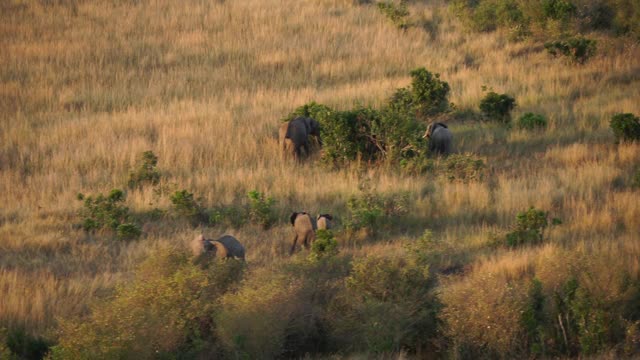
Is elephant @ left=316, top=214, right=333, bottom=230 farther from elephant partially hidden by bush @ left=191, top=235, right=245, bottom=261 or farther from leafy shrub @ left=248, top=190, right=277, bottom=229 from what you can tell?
elephant partially hidden by bush @ left=191, top=235, right=245, bottom=261

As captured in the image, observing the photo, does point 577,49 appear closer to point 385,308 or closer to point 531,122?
point 531,122

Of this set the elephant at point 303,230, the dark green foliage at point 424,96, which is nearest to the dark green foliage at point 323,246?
the elephant at point 303,230

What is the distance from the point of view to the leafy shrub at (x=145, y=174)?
14.0 meters

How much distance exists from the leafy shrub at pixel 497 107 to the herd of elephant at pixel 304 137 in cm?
219

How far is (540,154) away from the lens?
15430 mm

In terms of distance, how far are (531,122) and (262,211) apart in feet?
22.8

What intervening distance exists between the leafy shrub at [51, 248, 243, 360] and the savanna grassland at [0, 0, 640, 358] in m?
0.02

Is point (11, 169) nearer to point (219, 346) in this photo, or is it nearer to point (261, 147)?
point (261, 147)

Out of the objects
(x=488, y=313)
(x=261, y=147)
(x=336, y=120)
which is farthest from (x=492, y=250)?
(x=261, y=147)

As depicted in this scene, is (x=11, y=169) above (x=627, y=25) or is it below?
below

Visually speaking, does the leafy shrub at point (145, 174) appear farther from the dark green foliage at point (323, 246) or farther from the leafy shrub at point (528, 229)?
the leafy shrub at point (528, 229)

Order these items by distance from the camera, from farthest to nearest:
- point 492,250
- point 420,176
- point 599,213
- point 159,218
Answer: point 420,176 < point 159,218 < point 599,213 < point 492,250

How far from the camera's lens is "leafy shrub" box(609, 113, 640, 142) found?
15.1 metres

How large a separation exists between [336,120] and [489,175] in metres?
2.75
